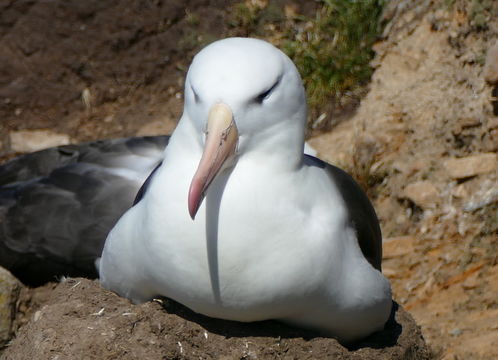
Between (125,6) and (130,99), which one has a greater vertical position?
(125,6)

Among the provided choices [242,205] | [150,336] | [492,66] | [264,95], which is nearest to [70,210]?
[150,336]

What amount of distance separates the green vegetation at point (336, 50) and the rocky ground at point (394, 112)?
0.13m

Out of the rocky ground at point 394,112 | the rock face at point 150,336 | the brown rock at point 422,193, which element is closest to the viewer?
the rock face at point 150,336

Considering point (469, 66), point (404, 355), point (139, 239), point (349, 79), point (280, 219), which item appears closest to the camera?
point (280, 219)

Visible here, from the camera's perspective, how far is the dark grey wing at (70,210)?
4629 mm

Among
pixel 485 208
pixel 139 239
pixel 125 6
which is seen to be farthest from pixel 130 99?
pixel 139 239

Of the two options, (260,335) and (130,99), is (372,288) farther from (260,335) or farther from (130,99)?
(130,99)

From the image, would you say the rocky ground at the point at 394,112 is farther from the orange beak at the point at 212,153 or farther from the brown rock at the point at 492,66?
the orange beak at the point at 212,153

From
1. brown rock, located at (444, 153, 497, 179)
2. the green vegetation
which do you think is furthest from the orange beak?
the green vegetation

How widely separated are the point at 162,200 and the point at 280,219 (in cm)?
41

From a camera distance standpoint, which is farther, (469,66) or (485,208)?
(469,66)

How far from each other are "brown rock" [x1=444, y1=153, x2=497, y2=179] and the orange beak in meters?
2.47

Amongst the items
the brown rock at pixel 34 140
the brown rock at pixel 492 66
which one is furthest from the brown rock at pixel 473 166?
the brown rock at pixel 34 140

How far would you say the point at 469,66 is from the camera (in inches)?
217
